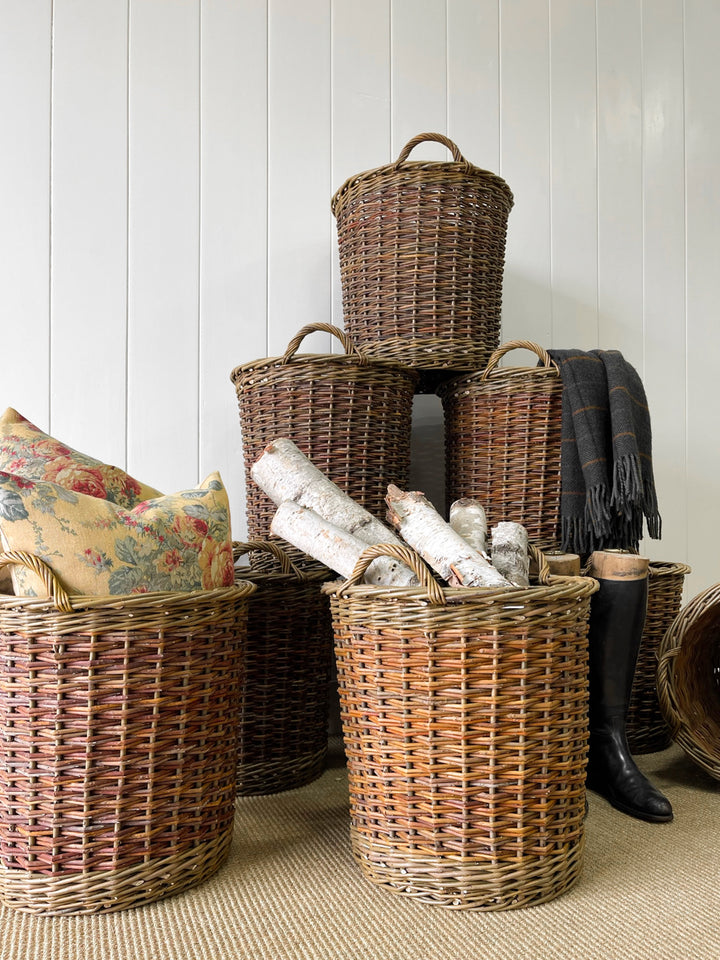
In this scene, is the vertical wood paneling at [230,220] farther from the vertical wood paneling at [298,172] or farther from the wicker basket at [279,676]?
the wicker basket at [279,676]

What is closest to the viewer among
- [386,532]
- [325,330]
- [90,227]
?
[386,532]

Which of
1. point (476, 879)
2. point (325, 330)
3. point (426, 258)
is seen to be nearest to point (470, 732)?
point (476, 879)

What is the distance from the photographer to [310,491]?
1396 millimetres

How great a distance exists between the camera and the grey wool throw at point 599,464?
1656 mm

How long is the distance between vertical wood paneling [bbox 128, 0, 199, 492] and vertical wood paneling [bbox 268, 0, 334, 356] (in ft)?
0.64

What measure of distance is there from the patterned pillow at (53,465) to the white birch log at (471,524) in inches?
21.4

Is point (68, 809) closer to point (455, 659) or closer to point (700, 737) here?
point (455, 659)

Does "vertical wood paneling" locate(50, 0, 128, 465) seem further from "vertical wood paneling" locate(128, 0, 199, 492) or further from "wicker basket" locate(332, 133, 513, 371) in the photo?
"wicker basket" locate(332, 133, 513, 371)

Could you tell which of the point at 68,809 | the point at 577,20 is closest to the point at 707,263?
the point at 577,20

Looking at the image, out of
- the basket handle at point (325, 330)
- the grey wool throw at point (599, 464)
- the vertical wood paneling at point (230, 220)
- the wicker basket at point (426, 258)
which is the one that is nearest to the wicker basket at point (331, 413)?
the basket handle at point (325, 330)

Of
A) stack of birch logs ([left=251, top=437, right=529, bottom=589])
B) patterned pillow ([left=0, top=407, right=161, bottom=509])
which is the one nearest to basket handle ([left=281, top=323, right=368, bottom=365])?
stack of birch logs ([left=251, top=437, right=529, bottom=589])

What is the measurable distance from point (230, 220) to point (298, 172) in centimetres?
23

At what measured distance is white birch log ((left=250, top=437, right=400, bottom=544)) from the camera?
1.35 meters

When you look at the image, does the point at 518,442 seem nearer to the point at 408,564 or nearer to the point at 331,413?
the point at 331,413
